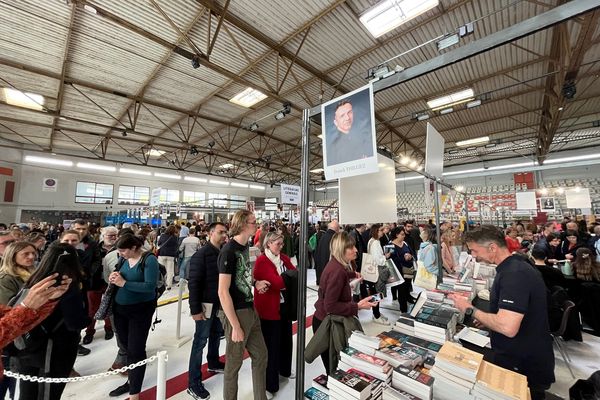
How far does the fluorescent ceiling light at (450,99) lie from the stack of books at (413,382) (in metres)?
8.12

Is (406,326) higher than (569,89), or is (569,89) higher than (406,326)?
(569,89)

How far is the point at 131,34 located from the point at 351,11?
4759 millimetres

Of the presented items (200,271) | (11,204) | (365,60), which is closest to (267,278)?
(200,271)

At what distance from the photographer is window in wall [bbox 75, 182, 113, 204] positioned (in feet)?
48.0

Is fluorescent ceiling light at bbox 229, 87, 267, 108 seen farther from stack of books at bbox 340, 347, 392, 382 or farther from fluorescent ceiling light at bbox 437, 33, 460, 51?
stack of books at bbox 340, 347, 392, 382

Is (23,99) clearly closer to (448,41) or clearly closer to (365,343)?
(448,41)

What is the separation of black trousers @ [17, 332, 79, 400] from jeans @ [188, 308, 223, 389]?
92 centimetres

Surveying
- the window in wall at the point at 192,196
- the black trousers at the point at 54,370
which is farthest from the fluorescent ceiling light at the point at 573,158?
the window in wall at the point at 192,196

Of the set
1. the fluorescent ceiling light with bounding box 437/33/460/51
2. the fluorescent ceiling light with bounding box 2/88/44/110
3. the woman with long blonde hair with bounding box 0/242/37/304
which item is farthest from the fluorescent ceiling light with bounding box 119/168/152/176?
the fluorescent ceiling light with bounding box 437/33/460/51

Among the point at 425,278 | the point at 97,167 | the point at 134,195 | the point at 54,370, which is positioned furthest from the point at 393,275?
the point at 97,167

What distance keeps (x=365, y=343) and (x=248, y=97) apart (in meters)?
8.09

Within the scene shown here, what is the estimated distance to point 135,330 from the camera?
84.8 inches

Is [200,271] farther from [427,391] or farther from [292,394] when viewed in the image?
[427,391]

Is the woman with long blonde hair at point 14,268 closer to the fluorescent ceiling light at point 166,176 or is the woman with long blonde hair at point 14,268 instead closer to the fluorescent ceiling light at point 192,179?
the fluorescent ceiling light at point 166,176
